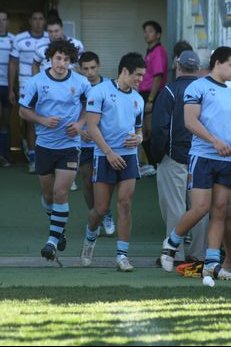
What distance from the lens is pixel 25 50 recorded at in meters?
14.2

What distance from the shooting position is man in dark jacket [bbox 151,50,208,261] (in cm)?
957

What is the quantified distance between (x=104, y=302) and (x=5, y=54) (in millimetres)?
7361

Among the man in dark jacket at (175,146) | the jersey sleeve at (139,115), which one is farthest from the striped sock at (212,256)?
the jersey sleeve at (139,115)

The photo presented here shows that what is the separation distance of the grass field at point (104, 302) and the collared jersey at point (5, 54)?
363 cm

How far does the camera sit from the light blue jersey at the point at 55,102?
9.59m

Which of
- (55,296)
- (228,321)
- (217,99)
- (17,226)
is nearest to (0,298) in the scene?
(55,296)

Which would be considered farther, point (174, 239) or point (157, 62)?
point (157, 62)

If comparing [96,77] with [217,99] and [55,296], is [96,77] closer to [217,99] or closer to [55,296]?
[217,99]

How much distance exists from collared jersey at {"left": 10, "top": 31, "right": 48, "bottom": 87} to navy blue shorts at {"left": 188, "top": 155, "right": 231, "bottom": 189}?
19.2 feet

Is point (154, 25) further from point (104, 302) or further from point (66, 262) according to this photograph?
point (104, 302)

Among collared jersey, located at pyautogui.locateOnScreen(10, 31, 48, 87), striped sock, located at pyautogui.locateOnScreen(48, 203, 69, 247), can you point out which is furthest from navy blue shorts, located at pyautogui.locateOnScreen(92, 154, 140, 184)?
collared jersey, located at pyautogui.locateOnScreen(10, 31, 48, 87)

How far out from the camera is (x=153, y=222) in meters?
11.7

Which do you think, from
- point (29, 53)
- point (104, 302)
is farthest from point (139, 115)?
point (29, 53)

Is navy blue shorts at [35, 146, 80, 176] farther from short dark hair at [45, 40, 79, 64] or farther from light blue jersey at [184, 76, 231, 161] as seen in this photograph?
light blue jersey at [184, 76, 231, 161]
